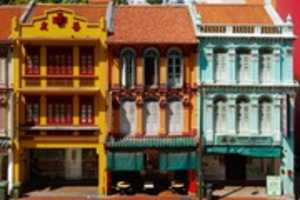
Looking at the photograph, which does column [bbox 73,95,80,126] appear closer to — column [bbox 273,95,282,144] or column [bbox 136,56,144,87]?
column [bbox 136,56,144,87]

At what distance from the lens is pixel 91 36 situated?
4509 cm

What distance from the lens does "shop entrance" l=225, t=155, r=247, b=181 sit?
48.3m

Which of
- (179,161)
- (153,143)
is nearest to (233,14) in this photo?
(153,143)

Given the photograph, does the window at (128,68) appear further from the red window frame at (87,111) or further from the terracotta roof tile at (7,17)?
the terracotta roof tile at (7,17)

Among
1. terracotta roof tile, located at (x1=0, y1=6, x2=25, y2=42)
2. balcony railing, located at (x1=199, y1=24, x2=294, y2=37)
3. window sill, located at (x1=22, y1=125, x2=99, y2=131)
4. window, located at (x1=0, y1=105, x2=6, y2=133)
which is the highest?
terracotta roof tile, located at (x1=0, y1=6, x2=25, y2=42)

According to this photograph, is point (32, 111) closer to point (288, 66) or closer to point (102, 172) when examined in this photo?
point (102, 172)

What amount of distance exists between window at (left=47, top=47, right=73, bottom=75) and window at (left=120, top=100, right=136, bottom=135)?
4000 millimetres

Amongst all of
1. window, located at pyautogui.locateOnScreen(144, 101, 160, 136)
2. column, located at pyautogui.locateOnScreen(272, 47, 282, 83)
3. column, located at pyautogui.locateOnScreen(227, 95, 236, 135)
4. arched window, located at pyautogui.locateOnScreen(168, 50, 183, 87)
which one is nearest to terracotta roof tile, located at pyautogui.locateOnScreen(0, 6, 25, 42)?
window, located at pyautogui.locateOnScreen(144, 101, 160, 136)

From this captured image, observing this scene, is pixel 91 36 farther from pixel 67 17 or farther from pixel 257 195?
pixel 257 195

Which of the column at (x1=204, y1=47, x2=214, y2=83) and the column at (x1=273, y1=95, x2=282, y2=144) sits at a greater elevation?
the column at (x1=204, y1=47, x2=214, y2=83)

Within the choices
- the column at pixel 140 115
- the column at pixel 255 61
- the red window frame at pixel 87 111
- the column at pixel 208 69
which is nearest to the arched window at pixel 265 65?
the column at pixel 255 61

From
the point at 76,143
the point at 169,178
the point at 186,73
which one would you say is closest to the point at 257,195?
the point at 169,178

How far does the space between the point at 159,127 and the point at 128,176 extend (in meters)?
3.80

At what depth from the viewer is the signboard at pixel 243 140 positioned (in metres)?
45.5
